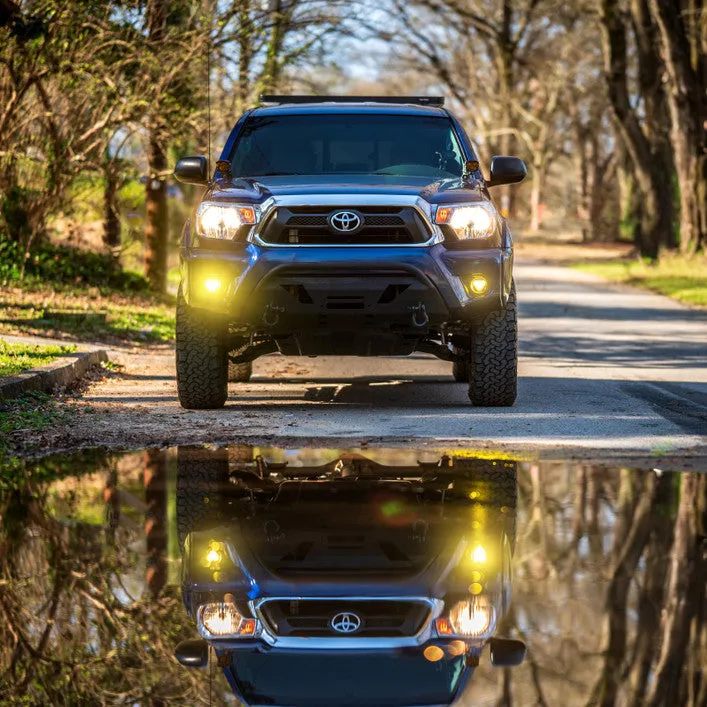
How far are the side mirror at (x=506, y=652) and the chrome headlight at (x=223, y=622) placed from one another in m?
0.78

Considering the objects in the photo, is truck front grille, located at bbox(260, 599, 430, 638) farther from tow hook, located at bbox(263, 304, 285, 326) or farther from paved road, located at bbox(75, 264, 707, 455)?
tow hook, located at bbox(263, 304, 285, 326)

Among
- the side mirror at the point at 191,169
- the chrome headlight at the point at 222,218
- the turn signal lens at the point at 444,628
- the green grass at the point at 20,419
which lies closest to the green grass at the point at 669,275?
the side mirror at the point at 191,169

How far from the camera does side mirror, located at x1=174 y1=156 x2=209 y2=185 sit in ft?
33.9

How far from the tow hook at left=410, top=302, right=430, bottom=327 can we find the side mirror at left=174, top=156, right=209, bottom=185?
204 cm

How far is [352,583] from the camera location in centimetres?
533

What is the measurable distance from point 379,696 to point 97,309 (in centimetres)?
1406

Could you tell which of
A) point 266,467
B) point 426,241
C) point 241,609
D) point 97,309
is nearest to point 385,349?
point 426,241

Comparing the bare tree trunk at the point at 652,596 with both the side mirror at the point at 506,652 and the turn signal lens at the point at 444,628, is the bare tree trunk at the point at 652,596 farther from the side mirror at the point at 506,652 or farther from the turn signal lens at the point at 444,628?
the turn signal lens at the point at 444,628

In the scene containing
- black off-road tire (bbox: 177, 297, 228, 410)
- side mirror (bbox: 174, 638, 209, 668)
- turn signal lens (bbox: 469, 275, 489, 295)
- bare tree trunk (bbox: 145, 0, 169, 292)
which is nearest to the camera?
side mirror (bbox: 174, 638, 209, 668)

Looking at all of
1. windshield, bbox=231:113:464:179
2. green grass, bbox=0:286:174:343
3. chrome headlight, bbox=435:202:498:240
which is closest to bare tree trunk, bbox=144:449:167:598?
chrome headlight, bbox=435:202:498:240

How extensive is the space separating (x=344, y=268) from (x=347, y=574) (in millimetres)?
4052

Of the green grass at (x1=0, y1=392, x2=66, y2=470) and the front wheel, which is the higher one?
the green grass at (x1=0, y1=392, x2=66, y2=470)

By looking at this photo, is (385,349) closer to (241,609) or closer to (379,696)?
(241,609)

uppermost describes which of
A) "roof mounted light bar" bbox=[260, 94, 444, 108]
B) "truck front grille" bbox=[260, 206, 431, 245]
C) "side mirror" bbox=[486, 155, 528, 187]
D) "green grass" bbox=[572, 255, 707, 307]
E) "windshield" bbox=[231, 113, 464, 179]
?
"roof mounted light bar" bbox=[260, 94, 444, 108]
